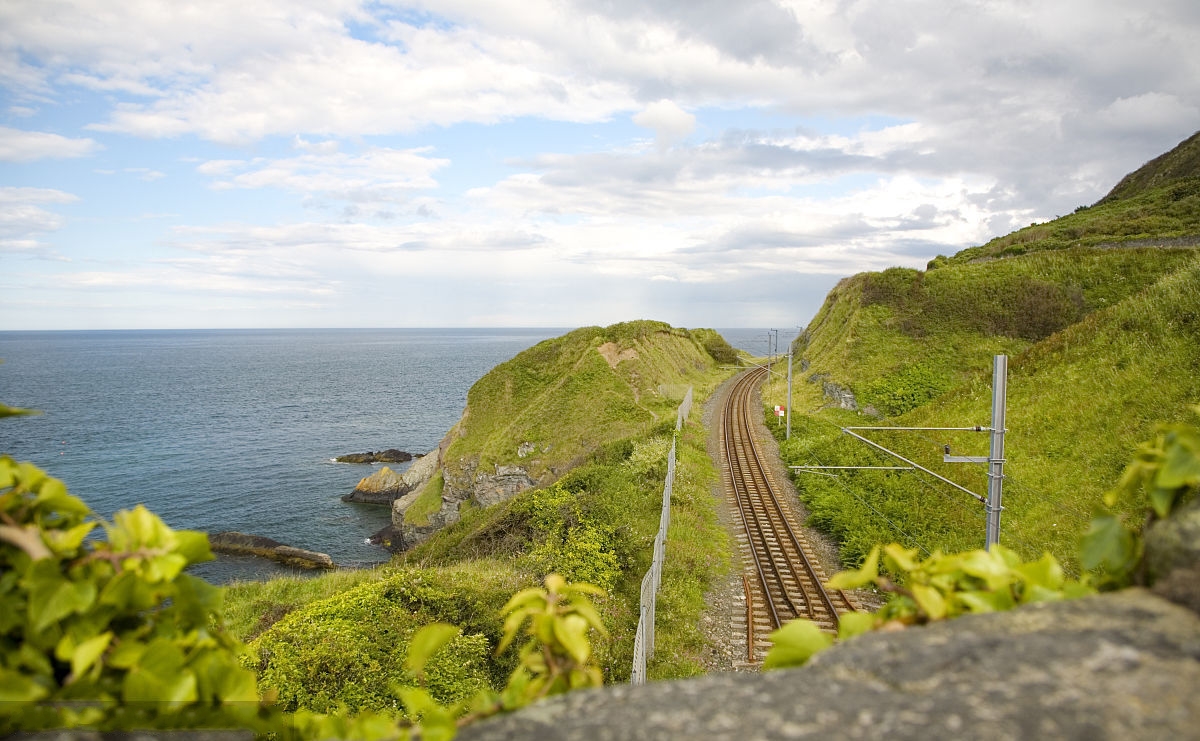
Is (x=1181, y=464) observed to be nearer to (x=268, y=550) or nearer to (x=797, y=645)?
(x=797, y=645)

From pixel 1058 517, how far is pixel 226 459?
2848 inches

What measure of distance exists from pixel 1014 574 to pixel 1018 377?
32.9 metres

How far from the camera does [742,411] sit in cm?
4997

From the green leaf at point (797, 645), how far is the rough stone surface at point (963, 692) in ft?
0.45

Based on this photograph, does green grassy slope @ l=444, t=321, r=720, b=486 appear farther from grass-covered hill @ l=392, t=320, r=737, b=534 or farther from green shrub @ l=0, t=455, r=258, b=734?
green shrub @ l=0, t=455, r=258, b=734

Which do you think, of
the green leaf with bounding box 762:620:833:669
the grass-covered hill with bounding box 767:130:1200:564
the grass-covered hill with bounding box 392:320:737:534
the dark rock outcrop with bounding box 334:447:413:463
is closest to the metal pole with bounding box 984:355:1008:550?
the grass-covered hill with bounding box 767:130:1200:564

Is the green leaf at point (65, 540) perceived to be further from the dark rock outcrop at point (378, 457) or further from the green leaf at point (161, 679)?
the dark rock outcrop at point (378, 457)

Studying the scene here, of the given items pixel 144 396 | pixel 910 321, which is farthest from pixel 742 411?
pixel 144 396

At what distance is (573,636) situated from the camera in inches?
82.8

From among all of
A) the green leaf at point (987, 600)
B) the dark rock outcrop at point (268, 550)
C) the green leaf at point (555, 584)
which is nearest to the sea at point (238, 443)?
the dark rock outcrop at point (268, 550)

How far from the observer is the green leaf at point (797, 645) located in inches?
87.6

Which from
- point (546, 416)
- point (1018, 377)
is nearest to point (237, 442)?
point (546, 416)

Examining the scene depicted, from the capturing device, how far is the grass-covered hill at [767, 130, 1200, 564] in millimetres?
20344

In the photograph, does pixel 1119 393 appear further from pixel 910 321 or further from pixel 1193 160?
pixel 1193 160
